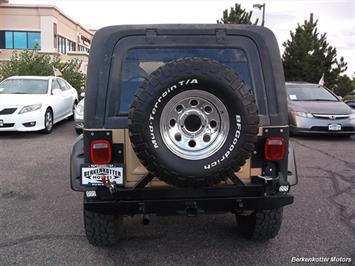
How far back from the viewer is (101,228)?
359 centimetres

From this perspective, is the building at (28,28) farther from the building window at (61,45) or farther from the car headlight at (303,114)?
the car headlight at (303,114)

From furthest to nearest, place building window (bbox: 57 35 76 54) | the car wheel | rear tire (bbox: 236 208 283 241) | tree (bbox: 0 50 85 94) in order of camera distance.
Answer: building window (bbox: 57 35 76 54) → tree (bbox: 0 50 85 94) → the car wheel → rear tire (bbox: 236 208 283 241)

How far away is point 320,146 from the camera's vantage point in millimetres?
8922

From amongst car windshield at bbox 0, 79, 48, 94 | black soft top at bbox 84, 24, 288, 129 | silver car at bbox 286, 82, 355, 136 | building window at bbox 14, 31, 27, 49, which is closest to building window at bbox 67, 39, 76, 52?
building window at bbox 14, 31, 27, 49

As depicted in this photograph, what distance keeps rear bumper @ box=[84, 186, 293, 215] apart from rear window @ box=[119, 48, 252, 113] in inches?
32.5

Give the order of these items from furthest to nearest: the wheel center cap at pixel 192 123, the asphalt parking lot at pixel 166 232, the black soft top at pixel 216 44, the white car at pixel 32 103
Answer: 1. the white car at pixel 32 103
2. the asphalt parking lot at pixel 166 232
3. the black soft top at pixel 216 44
4. the wheel center cap at pixel 192 123

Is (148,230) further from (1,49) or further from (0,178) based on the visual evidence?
(1,49)

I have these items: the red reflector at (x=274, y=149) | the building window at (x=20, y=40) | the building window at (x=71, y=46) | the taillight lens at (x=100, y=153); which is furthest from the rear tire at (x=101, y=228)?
the building window at (x=71, y=46)

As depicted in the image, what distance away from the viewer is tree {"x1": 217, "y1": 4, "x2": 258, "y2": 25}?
25.0 m

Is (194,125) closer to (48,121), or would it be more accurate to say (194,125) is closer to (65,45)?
(48,121)

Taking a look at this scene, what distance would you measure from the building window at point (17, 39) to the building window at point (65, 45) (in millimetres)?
2455

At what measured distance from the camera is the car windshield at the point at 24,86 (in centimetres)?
1055

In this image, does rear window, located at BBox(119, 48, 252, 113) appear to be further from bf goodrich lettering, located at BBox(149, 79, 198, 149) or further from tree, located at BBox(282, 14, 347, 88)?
tree, located at BBox(282, 14, 347, 88)

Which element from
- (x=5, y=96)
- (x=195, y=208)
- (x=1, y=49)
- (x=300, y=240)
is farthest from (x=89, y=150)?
(x=1, y=49)
